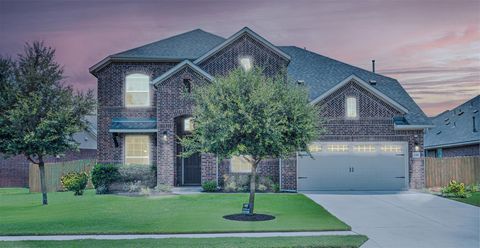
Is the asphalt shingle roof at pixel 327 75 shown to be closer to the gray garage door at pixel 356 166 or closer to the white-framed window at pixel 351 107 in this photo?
the white-framed window at pixel 351 107

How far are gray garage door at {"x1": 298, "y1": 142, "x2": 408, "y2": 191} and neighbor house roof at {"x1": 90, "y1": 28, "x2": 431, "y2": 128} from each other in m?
1.85

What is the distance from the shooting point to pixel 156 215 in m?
18.0

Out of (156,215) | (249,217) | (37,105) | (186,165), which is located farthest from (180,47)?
(249,217)

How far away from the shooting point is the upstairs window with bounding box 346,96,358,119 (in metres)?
27.5

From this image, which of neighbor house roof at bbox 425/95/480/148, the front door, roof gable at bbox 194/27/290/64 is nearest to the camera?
roof gable at bbox 194/27/290/64

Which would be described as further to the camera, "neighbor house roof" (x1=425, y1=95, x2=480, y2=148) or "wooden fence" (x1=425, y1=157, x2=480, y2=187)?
"neighbor house roof" (x1=425, y1=95, x2=480, y2=148)

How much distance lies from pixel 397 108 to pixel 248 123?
13073 millimetres

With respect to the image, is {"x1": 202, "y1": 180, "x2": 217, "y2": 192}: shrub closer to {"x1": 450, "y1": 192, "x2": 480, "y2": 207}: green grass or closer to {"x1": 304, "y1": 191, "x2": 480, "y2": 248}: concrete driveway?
{"x1": 304, "y1": 191, "x2": 480, "y2": 248}: concrete driveway

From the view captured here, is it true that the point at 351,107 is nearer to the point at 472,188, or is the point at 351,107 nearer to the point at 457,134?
the point at 472,188

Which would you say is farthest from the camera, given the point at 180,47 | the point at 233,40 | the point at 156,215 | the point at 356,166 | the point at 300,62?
the point at 300,62

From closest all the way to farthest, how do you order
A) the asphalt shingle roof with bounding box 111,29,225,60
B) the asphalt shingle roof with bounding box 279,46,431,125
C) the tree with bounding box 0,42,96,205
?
the tree with bounding box 0,42,96,205
the asphalt shingle roof with bounding box 111,29,225,60
the asphalt shingle roof with bounding box 279,46,431,125

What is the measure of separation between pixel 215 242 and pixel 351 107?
53.0 feet

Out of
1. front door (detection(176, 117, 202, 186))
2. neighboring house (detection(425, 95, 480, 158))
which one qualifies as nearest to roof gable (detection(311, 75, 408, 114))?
front door (detection(176, 117, 202, 186))

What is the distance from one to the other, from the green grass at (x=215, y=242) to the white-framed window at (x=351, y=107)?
47.5 ft
